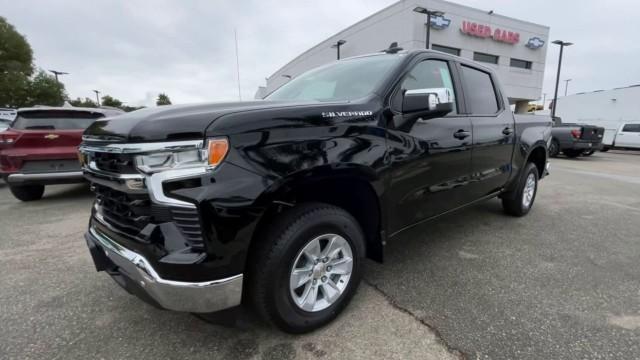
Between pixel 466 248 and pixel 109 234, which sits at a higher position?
pixel 109 234

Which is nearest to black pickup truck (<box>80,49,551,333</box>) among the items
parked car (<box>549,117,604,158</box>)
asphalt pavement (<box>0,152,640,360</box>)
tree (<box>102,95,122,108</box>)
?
asphalt pavement (<box>0,152,640,360</box>)

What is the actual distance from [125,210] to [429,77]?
245 centimetres

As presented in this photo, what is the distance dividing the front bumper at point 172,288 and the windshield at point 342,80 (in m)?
1.47

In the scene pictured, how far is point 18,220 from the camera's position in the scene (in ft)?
14.6

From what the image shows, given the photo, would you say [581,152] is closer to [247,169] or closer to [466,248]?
[466,248]

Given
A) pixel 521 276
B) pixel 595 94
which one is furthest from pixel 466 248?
pixel 595 94

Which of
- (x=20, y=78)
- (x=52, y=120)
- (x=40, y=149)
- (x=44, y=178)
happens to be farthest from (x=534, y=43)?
(x=20, y=78)

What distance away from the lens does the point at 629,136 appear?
58.4ft

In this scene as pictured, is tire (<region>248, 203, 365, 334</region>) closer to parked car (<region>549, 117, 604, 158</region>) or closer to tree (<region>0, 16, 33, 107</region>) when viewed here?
parked car (<region>549, 117, 604, 158</region>)

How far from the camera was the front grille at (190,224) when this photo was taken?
1519 millimetres

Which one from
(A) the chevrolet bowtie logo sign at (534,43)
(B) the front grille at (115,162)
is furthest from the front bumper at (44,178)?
(A) the chevrolet bowtie logo sign at (534,43)

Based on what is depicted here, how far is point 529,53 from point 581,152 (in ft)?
60.5

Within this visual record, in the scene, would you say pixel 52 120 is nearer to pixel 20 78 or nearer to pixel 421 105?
pixel 421 105

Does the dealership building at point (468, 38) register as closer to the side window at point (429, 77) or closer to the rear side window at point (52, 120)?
the rear side window at point (52, 120)
